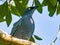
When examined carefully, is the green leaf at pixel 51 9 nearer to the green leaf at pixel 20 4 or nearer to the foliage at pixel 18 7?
the foliage at pixel 18 7

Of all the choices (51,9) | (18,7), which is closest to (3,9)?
(18,7)

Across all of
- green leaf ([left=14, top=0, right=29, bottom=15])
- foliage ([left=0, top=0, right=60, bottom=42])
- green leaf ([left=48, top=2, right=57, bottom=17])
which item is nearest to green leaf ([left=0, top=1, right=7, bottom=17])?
foliage ([left=0, top=0, right=60, bottom=42])

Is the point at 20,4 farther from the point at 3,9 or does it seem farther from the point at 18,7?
the point at 3,9

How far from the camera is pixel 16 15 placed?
1.74 meters

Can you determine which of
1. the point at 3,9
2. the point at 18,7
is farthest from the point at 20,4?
the point at 3,9

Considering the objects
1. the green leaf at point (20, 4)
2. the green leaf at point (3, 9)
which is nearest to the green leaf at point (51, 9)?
the green leaf at point (20, 4)

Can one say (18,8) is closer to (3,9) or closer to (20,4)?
(20,4)

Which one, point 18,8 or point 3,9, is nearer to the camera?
point 3,9

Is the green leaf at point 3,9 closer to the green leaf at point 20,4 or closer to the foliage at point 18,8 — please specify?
the foliage at point 18,8

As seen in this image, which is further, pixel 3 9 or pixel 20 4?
pixel 20 4

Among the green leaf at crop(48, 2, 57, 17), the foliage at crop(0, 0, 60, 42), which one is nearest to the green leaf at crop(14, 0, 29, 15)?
the foliage at crop(0, 0, 60, 42)

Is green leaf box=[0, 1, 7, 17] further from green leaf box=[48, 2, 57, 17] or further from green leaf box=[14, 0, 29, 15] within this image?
green leaf box=[48, 2, 57, 17]

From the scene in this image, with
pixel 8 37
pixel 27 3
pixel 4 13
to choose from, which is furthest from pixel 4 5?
pixel 8 37

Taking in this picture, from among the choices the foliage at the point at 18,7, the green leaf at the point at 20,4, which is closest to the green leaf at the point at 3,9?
the foliage at the point at 18,7
